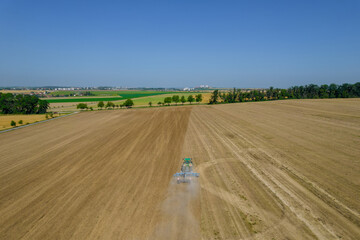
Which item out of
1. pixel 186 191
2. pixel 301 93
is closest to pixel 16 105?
pixel 186 191

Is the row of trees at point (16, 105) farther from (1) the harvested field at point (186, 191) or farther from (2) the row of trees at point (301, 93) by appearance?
(2) the row of trees at point (301, 93)

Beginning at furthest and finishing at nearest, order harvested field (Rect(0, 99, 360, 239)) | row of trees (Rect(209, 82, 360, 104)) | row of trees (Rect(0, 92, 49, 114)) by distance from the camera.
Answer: row of trees (Rect(209, 82, 360, 104)) < row of trees (Rect(0, 92, 49, 114)) < harvested field (Rect(0, 99, 360, 239))

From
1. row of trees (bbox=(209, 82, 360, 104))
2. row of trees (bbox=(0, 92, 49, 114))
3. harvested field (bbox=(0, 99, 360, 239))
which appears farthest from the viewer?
row of trees (bbox=(209, 82, 360, 104))

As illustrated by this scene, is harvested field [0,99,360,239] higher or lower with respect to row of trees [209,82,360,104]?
lower

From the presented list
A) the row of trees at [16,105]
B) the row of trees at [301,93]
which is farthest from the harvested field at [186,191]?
the row of trees at [301,93]

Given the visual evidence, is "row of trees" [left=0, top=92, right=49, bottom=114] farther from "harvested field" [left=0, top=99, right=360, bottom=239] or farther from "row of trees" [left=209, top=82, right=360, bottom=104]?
"row of trees" [left=209, top=82, right=360, bottom=104]

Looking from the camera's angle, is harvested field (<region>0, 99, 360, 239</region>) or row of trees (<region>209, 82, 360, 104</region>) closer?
harvested field (<region>0, 99, 360, 239</region>)

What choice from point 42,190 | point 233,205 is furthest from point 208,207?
point 42,190

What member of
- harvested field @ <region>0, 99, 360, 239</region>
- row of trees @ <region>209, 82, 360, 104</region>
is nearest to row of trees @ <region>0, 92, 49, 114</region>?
harvested field @ <region>0, 99, 360, 239</region>
